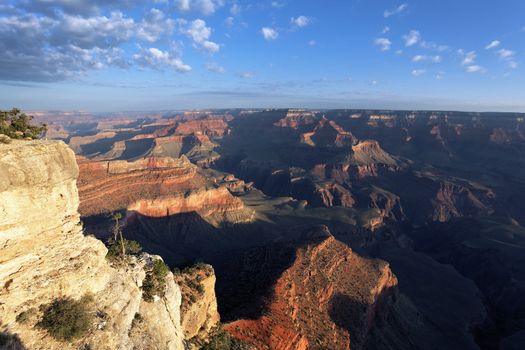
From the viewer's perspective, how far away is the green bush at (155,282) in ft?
82.6

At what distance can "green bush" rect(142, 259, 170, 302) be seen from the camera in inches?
992

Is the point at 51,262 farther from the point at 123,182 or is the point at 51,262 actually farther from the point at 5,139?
the point at 123,182

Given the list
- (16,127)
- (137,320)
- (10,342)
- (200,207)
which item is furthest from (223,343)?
(200,207)

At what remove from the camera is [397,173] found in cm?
17850

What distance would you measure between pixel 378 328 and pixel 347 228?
194 ft

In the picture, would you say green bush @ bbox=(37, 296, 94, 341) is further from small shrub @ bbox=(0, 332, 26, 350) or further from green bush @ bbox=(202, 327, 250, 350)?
green bush @ bbox=(202, 327, 250, 350)

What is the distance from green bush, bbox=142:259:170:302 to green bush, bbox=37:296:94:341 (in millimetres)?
5607

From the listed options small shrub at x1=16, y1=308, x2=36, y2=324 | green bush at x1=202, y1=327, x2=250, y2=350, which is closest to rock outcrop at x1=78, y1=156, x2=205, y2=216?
green bush at x1=202, y1=327, x2=250, y2=350

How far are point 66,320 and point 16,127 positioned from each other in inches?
457

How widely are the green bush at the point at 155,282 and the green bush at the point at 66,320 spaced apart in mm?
5607

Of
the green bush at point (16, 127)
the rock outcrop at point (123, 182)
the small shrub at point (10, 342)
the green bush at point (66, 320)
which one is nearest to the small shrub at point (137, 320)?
the green bush at point (66, 320)

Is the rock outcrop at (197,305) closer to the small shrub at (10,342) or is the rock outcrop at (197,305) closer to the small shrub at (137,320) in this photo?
the small shrub at (137,320)

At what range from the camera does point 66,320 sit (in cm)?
1823

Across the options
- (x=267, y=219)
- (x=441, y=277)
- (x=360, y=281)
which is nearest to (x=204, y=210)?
(x=267, y=219)
